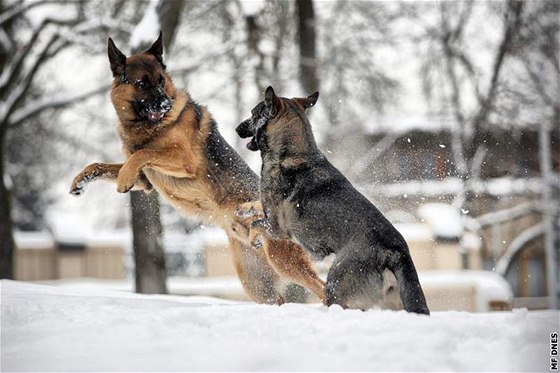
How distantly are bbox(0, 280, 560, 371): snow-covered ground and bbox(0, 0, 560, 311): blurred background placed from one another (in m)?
6.83

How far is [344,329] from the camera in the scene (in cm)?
445

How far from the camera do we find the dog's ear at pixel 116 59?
684 cm

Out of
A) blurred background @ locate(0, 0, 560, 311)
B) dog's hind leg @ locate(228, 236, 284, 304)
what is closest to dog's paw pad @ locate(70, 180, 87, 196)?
dog's hind leg @ locate(228, 236, 284, 304)

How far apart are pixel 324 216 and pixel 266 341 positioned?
1.56m

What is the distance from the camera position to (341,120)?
19.1m

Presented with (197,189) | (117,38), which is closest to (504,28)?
(117,38)

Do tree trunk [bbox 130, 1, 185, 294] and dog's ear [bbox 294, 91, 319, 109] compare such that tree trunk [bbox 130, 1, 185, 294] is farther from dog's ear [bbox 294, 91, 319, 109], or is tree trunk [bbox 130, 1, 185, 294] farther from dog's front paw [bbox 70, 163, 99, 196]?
dog's ear [bbox 294, 91, 319, 109]

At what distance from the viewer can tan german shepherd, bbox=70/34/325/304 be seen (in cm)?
686

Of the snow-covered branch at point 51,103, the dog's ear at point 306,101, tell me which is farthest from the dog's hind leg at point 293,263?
the snow-covered branch at point 51,103

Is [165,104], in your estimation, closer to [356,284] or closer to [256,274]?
[256,274]

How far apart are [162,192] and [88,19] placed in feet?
34.0

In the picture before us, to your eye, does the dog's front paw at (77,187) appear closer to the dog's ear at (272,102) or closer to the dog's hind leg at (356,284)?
the dog's ear at (272,102)

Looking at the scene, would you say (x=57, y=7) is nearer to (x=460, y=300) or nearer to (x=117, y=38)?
(x=117, y=38)

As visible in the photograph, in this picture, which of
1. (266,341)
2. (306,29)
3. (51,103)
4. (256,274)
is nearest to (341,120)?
(306,29)
